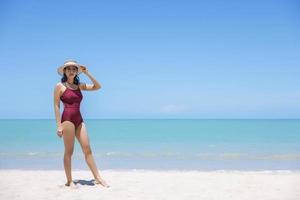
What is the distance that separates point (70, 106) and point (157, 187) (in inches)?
73.7

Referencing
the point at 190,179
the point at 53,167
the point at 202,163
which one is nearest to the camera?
the point at 190,179

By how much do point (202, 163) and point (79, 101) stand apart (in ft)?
19.8

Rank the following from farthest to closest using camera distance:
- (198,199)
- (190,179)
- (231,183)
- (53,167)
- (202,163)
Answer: (202,163), (53,167), (190,179), (231,183), (198,199)

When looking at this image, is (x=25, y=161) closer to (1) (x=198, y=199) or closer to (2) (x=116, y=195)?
(2) (x=116, y=195)

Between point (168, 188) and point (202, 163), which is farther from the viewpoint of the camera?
point (202, 163)

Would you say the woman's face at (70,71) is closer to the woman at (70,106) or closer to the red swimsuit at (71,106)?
the woman at (70,106)

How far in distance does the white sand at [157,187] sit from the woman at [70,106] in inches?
21.0

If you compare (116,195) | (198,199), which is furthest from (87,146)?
(198,199)

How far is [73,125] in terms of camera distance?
5637 mm

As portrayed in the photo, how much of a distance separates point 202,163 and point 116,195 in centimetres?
595

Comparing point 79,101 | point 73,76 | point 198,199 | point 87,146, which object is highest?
point 73,76

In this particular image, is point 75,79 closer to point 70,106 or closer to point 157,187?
point 70,106

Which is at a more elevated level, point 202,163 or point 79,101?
point 79,101

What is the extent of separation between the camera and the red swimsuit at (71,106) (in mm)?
5641
